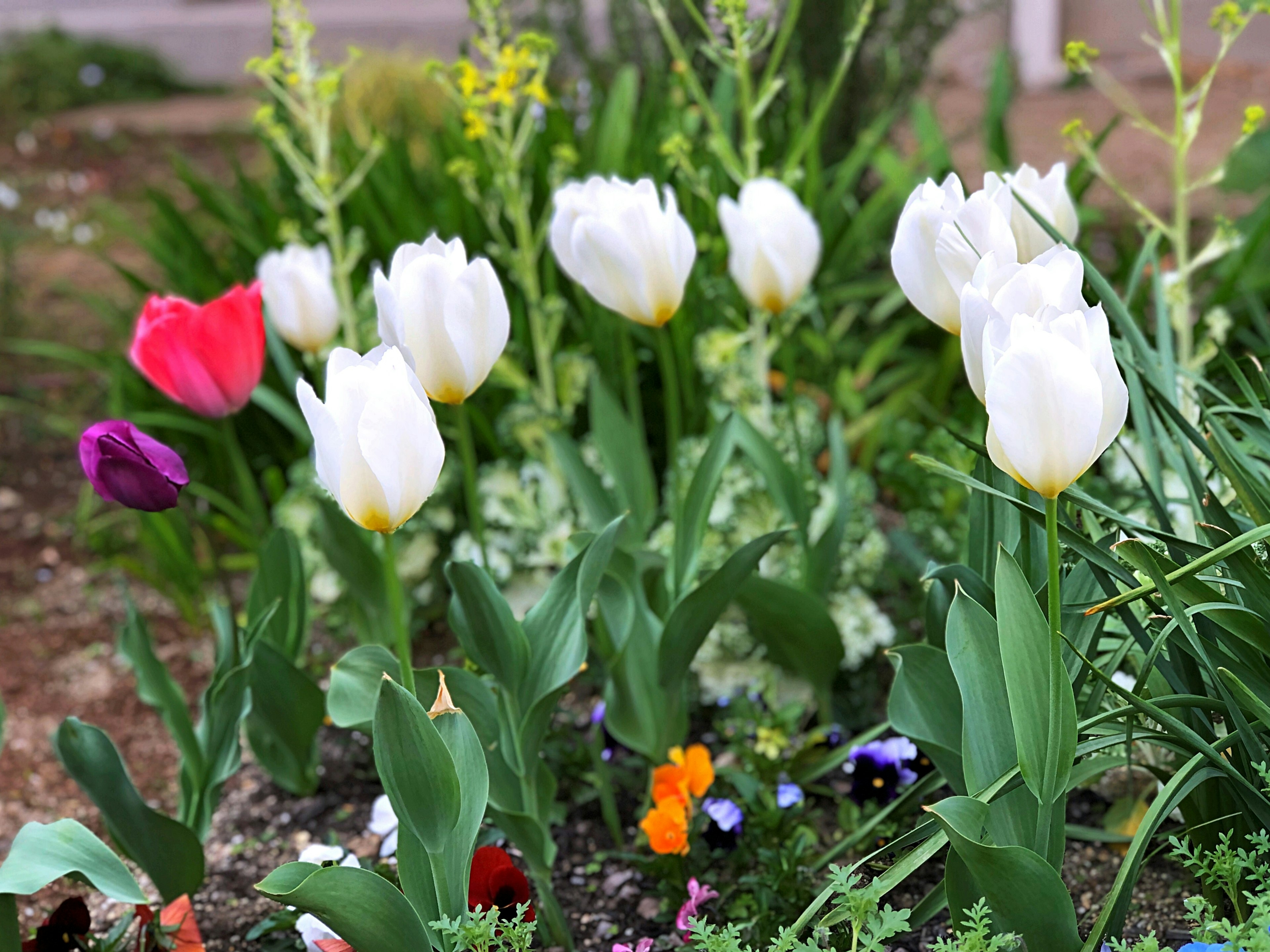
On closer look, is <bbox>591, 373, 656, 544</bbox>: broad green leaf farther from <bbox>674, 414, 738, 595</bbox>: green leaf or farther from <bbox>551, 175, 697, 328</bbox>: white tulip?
<bbox>551, 175, 697, 328</bbox>: white tulip

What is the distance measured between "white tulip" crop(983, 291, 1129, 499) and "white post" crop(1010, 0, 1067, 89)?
5.84 m

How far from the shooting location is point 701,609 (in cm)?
142

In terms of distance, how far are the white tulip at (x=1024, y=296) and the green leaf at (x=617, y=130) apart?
1.70m

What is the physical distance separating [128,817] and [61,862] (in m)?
0.22

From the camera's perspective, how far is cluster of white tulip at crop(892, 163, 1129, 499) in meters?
0.87

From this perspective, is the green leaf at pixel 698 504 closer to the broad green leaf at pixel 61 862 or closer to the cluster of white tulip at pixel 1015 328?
the cluster of white tulip at pixel 1015 328

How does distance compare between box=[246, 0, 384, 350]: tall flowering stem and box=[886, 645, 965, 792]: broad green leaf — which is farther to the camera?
box=[246, 0, 384, 350]: tall flowering stem

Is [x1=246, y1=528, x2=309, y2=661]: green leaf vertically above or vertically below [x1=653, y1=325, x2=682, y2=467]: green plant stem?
below

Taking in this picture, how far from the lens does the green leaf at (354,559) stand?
1632 millimetres

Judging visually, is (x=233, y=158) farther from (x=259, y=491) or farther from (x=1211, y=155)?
(x=1211, y=155)

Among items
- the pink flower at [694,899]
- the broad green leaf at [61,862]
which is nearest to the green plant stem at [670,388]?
the pink flower at [694,899]

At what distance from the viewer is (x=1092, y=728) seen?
1.19 metres

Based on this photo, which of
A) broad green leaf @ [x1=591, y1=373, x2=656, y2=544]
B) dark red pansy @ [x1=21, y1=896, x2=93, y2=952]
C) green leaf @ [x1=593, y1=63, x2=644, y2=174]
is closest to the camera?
dark red pansy @ [x1=21, y1=896, x2=93, y2=952]

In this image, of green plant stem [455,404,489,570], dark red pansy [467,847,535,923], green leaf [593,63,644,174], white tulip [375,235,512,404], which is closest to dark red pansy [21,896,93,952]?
dark red pansy [467,847,535,923]
